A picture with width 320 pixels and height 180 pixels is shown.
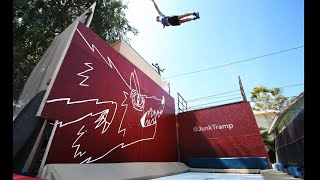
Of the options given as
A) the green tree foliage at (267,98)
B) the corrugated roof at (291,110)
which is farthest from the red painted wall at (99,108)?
the green tree foliage at (267,98)

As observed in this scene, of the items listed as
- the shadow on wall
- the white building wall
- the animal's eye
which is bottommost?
the shadow on wall

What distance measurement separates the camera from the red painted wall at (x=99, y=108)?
383 cm

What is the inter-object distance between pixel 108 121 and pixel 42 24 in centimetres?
324

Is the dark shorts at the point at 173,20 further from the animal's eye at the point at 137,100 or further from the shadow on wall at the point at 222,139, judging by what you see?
the shadow on wall at the point at 222,139

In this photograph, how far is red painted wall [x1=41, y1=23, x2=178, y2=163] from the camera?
383 centimetres

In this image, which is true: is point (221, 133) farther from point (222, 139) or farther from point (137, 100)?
point (137, 100)

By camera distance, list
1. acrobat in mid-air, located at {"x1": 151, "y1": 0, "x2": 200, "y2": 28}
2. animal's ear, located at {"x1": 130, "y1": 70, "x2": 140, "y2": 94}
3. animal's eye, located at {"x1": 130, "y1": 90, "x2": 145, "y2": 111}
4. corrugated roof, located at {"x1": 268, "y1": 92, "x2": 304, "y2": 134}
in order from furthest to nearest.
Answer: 1. acrobat in mid-air, located at {"x1": 151, "y1": 0, "x2": 200, "y2": 28}
2. animal's ear, located at {"x1": 130, "y1": 70, "x2": 140, "y2": 94}
3. animal's eye, located at {"x1": 130, "y1": 90, "x2": 145, "y2": 111}
4. corrugated roof, located at {"x1": 268, "y1": 92, "x2": 304, "y2": 134}

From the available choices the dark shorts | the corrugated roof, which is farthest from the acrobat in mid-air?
the corrugated roof

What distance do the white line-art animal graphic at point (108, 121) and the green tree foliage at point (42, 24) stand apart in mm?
1593

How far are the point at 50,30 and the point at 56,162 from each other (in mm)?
4181

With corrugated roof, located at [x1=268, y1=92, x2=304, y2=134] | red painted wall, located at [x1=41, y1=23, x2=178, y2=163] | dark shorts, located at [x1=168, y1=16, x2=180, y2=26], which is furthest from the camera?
dark shorts, located at [x1=168, y1=16, x2=180, y2=26]

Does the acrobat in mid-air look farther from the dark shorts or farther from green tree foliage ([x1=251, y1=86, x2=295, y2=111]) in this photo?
green tree foliage ([x1=251, y1=86, x2=295, y2=111])

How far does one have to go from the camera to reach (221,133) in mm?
8211

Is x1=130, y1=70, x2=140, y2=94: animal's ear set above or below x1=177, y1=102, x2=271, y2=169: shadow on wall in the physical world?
above
